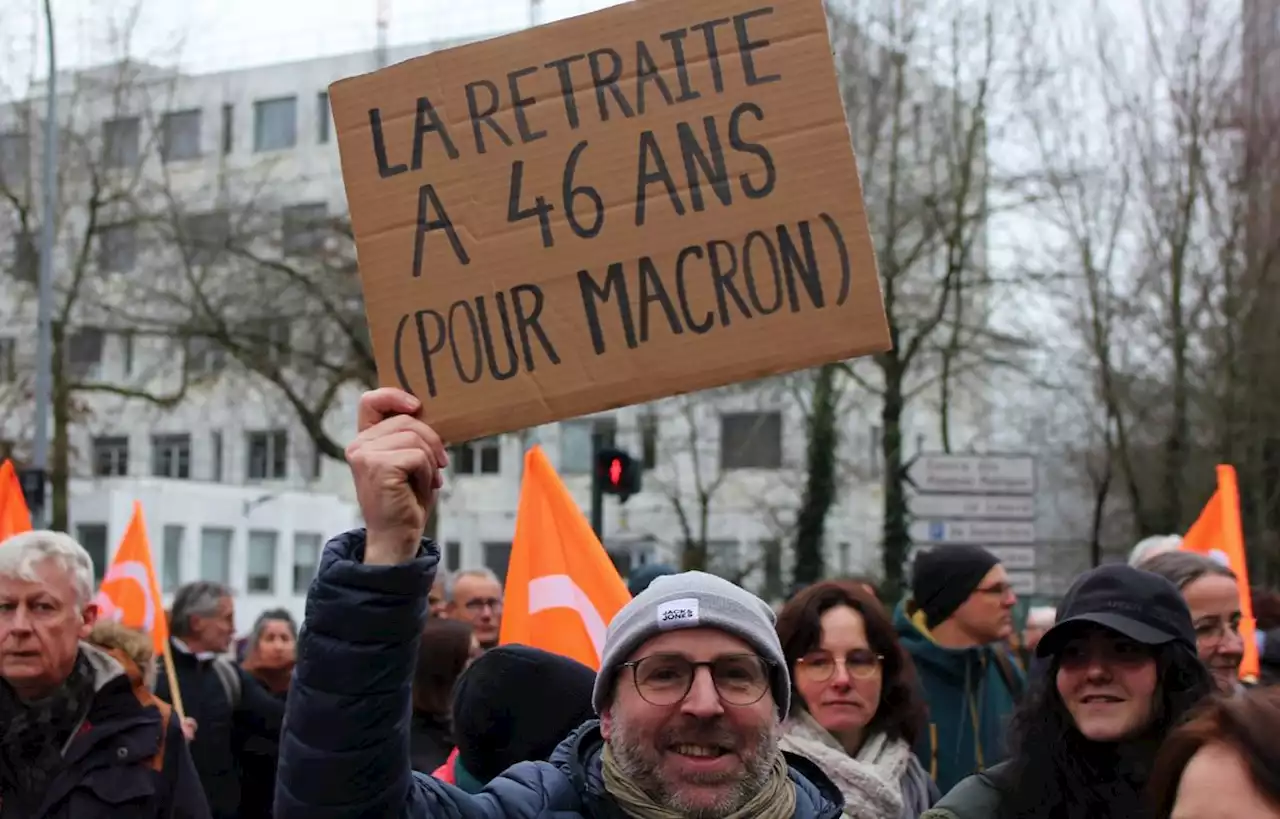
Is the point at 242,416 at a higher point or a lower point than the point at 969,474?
higher

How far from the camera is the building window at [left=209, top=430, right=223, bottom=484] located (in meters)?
52.7

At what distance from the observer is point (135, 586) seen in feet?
27.6

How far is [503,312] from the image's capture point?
2758 millimetres

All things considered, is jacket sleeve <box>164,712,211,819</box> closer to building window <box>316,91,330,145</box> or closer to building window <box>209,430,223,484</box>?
building window <box>316,91,330,145</box>

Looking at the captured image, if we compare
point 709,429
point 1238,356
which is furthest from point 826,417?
point 709,429

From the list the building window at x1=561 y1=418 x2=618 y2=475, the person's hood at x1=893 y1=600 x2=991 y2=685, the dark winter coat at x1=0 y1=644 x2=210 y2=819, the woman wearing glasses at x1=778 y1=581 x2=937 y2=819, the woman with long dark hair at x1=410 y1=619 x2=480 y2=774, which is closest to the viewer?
the dark winter coat at x1=0 y1=644 x2=210 y2=819

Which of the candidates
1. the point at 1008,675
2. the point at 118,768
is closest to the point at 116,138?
the point at 1008,675

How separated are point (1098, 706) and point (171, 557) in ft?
133

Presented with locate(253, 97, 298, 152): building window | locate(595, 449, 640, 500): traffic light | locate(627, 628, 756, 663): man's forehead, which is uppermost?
locate(253, 97, 298, 152): building window

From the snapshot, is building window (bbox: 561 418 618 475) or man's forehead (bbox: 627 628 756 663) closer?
man's forehead (bbox: 627 628 756 663)

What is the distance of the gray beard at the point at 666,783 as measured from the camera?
2.65 meters

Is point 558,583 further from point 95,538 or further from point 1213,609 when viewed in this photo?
point 95,538

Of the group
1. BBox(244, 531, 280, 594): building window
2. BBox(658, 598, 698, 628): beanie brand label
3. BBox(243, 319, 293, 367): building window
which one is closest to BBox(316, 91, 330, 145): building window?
BBox(244, 531, 280, 594): building window

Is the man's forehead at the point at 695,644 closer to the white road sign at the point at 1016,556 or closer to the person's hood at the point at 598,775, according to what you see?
the person's hood at the point at 598,775
